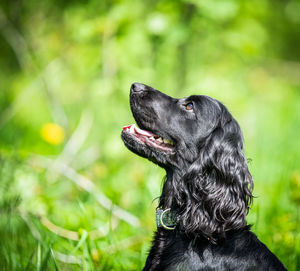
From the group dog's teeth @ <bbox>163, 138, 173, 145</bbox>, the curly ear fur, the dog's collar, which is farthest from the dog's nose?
the dog's collar

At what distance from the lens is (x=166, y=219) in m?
2.44

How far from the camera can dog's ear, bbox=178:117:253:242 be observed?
2285 millimetres

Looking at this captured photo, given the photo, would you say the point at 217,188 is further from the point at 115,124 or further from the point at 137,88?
the point at 115,124

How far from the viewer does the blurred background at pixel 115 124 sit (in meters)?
3.01

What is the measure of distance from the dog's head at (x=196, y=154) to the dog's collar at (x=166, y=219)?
0.06 meters

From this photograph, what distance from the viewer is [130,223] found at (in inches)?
131

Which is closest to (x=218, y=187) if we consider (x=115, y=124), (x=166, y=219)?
(x=166, y=219)

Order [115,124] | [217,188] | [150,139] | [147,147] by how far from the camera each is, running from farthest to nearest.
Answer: [115,124]
[150,139]
[147,147]
[217,188]

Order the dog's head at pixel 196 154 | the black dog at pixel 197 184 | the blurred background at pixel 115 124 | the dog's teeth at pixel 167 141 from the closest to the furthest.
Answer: the black dog at pixel 197 184
the dog's head at pixel 196 154
the dog's teeth at pixel 167 141
the blurred background at pixel 115 124

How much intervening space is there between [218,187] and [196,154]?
27 centimetres

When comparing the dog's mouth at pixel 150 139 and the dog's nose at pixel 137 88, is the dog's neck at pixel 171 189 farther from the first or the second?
the dog's nose at pixel 137 88

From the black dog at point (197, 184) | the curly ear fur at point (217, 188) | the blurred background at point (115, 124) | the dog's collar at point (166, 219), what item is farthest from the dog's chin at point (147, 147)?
the blurred background at point (115, 124)

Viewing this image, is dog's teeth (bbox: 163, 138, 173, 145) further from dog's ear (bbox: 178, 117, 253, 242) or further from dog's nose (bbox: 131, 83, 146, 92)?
dog's nose (bbox: 131, 83, 146, 92)

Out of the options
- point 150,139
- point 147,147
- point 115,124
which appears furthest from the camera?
point 115,124
